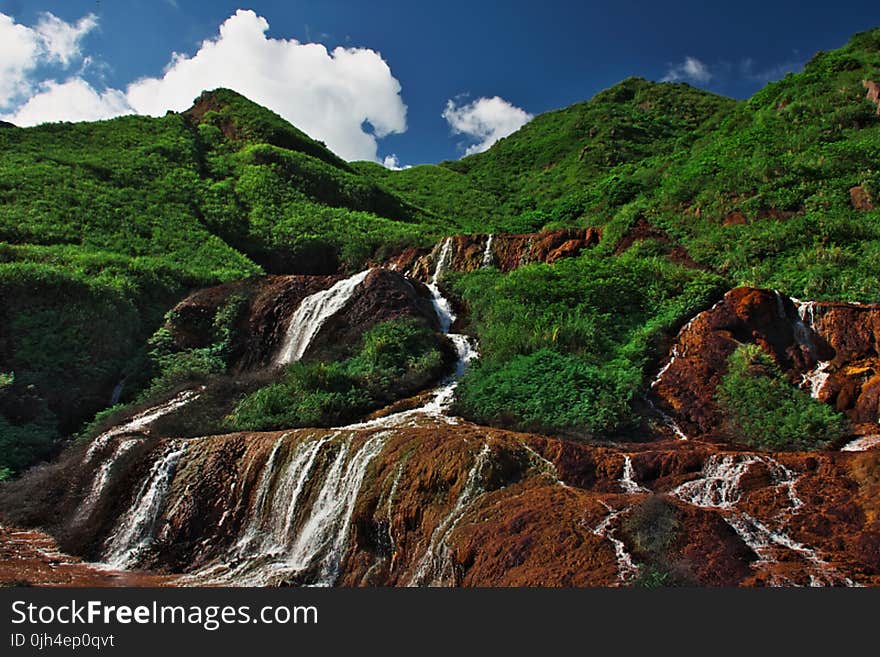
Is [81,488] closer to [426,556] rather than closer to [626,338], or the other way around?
[426,556]

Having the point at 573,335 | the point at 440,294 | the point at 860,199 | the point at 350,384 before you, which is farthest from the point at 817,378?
the point at 440,294

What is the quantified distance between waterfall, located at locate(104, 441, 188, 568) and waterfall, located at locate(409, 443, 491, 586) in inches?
199

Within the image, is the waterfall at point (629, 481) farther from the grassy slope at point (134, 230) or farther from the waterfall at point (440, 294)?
the grassy slope at point (134, 230)

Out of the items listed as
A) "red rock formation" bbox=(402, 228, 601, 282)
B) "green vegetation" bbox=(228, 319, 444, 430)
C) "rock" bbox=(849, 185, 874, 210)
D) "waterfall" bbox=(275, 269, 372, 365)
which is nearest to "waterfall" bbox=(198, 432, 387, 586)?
"green vegetation" bbox=(228, 319, 444, 430)

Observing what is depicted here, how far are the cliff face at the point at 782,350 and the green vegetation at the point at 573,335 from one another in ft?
2.48

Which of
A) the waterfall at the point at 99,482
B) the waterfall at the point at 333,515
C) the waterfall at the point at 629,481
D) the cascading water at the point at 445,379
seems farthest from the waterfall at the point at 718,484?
the waterfall at the point at 99,482

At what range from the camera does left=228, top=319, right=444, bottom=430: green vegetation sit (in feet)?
40.3

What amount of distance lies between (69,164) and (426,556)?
30.6 meters

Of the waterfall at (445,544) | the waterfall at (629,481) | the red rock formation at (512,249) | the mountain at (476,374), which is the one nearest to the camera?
the waterfall at (445,544)

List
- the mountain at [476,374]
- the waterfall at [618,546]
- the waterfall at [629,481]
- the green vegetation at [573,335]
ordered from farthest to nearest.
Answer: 1. the green vegetation at [573,335]
2. the waterfall at [629,481]
3. the mountain at [476,374]
4. the waterfall at [618,546]

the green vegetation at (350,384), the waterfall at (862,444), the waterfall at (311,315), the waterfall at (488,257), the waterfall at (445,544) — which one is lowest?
the waterfall at (445,544)

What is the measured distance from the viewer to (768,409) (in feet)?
35.3

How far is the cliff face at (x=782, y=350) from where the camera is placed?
36.3 ft

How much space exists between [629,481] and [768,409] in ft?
13.1
